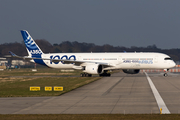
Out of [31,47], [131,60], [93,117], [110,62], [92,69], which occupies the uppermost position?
[31,47]

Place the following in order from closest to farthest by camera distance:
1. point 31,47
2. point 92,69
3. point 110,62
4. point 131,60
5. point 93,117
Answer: point 93,117 < point 92,69 < point 131,60 < point 110,62 < point 31,47

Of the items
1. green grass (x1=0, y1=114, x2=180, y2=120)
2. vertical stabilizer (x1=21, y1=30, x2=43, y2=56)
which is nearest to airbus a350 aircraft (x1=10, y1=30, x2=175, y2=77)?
vertical stabilizer (x1=21, y1=30, x2=43, y2=56)

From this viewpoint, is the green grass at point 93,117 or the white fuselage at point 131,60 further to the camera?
the white fuselage at point 131,60

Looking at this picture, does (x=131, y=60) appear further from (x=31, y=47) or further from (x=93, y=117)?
(x=93, y=117)

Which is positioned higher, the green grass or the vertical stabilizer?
the vertical stabilizer

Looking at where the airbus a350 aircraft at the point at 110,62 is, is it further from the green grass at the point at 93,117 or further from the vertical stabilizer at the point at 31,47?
the green grass at the point at 93,117

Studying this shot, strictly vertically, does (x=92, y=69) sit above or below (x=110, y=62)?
below

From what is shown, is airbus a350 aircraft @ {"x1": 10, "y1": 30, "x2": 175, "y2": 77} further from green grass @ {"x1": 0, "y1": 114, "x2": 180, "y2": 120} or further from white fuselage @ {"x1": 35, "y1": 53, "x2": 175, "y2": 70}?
green grass @ {"x1": 0, "y1": 114, "x2": 180, "y2": 120}

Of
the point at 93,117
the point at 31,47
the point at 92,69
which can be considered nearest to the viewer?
the point at 93,117

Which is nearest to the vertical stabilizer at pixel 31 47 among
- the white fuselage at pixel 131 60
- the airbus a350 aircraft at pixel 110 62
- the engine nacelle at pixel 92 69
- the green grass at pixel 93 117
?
the airbus a350 aircraft at pixel 110 62

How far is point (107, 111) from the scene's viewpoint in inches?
571

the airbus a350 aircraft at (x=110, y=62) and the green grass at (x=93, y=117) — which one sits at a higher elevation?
the airbus a350 aircraft at (x=110, y=62)

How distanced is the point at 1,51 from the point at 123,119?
12825 centimetres

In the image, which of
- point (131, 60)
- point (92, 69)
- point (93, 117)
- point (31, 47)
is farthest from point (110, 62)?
point (93, 117)
